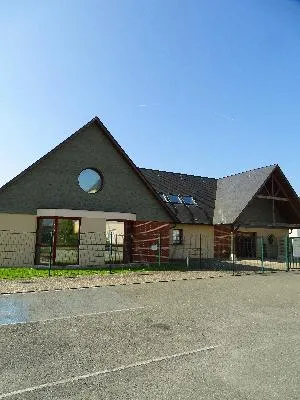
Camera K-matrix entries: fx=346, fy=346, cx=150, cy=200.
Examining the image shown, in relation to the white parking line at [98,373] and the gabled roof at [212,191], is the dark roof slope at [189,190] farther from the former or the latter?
the white parking line at [98,373]

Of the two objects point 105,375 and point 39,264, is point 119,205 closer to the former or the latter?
point 39,264

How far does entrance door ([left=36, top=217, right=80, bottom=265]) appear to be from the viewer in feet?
59.4

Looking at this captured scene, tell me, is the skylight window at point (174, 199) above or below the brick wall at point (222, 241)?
above

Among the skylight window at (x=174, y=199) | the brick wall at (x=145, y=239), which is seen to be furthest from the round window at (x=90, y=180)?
the skylight window at (x=174, y=199)

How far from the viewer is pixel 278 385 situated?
458cm

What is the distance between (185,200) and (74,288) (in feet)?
54.3

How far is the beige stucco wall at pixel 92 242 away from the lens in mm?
18719

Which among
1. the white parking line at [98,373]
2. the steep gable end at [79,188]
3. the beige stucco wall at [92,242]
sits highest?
the steep gable end at [79,188]

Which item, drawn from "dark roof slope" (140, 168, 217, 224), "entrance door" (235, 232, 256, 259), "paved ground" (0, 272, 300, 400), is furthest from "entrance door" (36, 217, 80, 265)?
"entrance door" (235, 232, 256, 259)

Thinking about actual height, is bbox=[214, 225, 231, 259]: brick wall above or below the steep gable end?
below

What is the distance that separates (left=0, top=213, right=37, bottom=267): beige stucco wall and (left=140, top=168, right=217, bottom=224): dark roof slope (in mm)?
10426

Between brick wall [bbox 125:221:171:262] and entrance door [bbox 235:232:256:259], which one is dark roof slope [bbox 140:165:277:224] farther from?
brick wall [bbox 125:221:171:262]

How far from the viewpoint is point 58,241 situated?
59.7 ft

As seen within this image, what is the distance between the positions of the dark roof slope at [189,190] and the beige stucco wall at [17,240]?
10426mm
